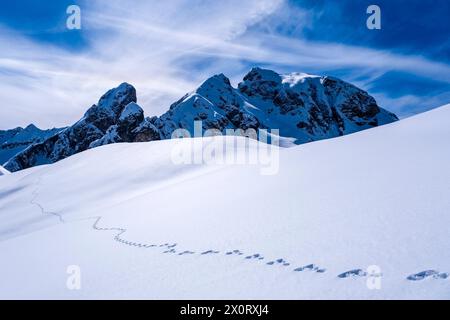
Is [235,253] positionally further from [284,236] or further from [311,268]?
[311,268]

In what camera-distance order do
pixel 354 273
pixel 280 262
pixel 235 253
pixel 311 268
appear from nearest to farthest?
pixel 354 273, pixel 311 268, pixel 280 262, pixel 235 253

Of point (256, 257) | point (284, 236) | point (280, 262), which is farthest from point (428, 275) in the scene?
point (284, 236)

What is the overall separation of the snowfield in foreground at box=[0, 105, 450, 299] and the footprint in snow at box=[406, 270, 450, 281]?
2 cm

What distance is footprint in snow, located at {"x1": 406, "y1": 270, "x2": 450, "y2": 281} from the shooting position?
12.3 ft

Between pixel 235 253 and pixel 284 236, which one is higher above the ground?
pixel 284 236

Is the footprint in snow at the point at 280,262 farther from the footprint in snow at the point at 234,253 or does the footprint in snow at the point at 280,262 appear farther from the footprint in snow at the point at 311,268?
the footprint in snow at the point at 234,253

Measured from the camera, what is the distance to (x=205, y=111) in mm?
196625

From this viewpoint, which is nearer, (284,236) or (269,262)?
(269,262)

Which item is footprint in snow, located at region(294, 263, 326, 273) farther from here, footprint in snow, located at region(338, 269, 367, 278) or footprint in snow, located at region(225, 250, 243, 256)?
footprint in snow, located at region(225, 250, 243, 256)

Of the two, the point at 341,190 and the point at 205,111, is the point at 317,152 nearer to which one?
the point at 341,190

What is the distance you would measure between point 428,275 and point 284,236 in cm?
256

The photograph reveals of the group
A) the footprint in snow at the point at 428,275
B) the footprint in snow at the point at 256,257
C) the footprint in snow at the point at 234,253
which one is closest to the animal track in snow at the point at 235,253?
the footprint in snow at the point at 234,253

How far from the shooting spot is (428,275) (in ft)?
12.6
